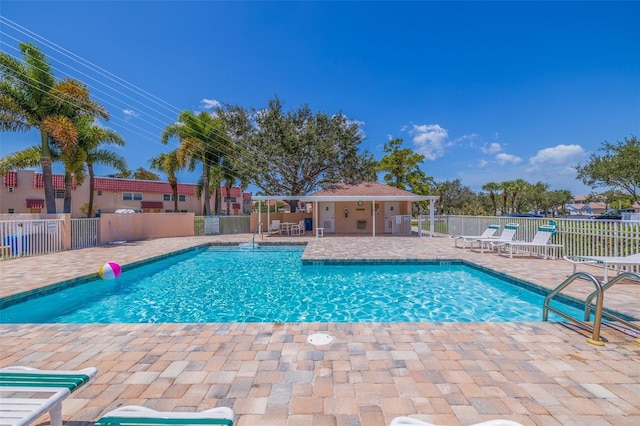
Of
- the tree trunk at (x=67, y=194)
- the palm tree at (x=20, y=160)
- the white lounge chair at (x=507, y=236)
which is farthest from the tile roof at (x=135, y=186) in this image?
the white lounge chair at (x=507, y=236)

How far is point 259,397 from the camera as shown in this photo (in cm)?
261

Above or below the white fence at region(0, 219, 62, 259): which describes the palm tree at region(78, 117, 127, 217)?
above

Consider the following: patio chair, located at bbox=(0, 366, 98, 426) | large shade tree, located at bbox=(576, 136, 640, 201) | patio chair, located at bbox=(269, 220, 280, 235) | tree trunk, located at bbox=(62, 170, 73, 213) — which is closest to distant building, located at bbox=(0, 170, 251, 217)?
tree trunk, located at bbox=(62, 170, 73, 213)

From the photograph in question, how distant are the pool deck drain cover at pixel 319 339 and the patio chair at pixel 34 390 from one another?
90.4 inches

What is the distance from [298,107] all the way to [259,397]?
86.3 feet

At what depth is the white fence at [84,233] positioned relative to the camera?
1223 centimetres

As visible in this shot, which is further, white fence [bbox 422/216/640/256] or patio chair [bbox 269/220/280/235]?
patio chair [bbox 269/220/280/235]

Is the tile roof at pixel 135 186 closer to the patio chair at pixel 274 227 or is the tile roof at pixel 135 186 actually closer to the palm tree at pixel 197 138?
the palm tree at pixel 197 138

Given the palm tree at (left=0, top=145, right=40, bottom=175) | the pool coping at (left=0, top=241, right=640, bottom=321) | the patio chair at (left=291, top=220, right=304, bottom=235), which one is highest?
the palm tree at (left=0, top=145, right=40, bottom=175)

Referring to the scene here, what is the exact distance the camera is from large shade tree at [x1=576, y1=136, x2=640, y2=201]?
23391mm

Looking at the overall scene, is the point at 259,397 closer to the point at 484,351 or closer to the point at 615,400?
the point at 484,351

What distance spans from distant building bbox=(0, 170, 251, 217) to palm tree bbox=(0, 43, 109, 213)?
12434mm

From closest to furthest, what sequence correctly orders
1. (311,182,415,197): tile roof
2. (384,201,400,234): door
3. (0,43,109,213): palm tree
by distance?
1. (0,43,109,213): palm tree
2. (311,182,415,197): tile roof
3. (384,201,400,234): door

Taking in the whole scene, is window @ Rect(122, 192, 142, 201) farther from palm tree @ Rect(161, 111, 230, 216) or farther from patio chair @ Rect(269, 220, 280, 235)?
patio chair @ Rect(269, 220, 280, 235)
